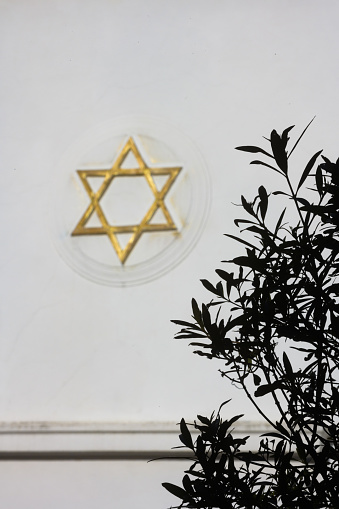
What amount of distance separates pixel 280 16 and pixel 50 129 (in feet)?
3.79

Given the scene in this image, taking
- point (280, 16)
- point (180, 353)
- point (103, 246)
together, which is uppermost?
point (280, 16)

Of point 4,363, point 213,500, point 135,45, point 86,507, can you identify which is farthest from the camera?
point 135,45

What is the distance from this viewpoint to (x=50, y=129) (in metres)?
3.32

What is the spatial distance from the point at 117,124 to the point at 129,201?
1.17 feet

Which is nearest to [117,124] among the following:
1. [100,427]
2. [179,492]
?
[100,427]

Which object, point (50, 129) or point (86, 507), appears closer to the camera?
point (86, 507)

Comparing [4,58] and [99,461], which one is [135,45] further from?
[99,461]

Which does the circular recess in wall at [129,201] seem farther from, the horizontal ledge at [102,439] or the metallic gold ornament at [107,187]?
the horizontal ledge at [102,439]

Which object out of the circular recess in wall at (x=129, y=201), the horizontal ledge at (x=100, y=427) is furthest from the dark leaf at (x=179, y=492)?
the circular recess in wall at (x=129, y=201)

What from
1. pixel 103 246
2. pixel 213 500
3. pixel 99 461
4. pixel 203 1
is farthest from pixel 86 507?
pixel 203 1

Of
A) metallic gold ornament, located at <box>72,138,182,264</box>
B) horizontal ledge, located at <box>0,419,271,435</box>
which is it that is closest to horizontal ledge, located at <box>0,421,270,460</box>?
horizontal ledge, located at <box>0,419,271,435</box>

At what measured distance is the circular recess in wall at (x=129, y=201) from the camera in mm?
3211

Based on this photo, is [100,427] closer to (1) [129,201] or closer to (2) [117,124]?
(1) [129,201]

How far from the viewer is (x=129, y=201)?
326cm
